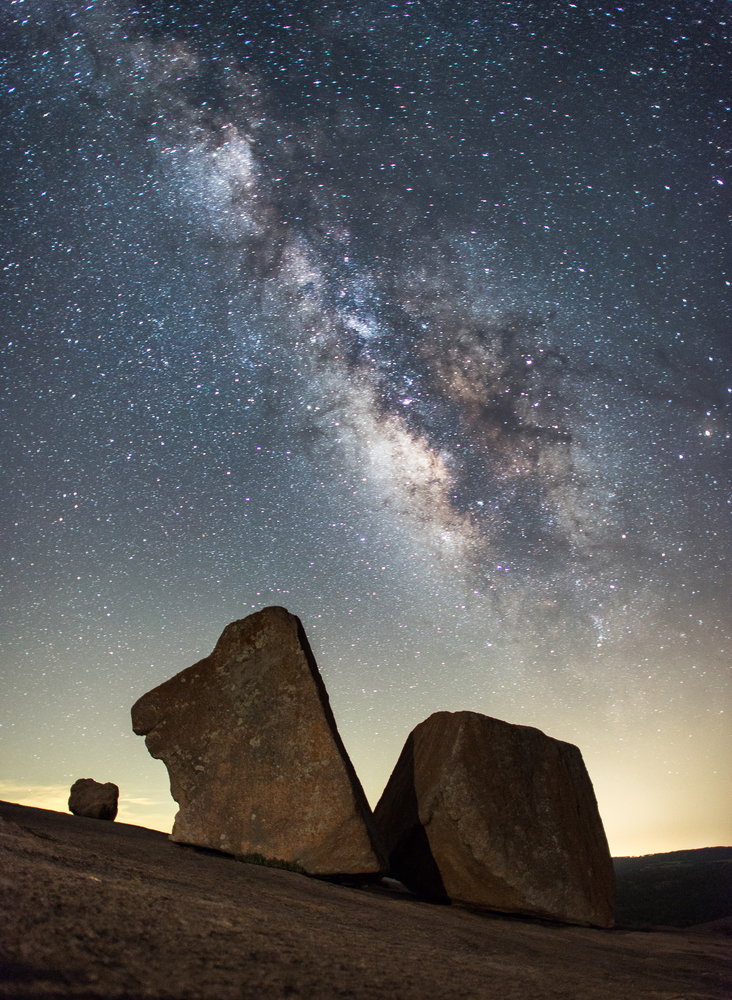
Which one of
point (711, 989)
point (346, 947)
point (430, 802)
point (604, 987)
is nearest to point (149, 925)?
point (346, 947)

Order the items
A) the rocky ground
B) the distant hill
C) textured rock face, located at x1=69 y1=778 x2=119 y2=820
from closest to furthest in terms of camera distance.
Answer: the rocky ground < textured rock face, located at x1=69 y1=778 x2=119 y2=820 < the distant hill

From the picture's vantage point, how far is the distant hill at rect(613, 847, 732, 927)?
8.20m

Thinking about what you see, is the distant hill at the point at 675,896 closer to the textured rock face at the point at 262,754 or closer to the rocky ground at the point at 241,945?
the textured rock face at the point at 262,754

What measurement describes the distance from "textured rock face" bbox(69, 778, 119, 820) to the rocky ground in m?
3.05

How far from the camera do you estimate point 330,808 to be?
4.04 meters

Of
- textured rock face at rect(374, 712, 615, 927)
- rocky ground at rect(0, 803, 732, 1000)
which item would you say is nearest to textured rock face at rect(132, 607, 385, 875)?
rocky ground at rect(0, 803, 732, 1000)

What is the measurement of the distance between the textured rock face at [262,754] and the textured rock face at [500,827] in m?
0.84

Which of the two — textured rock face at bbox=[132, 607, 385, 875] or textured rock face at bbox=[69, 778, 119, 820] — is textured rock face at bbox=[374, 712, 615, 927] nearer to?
textured rock face at bbox=[132, 607, 385, 875]

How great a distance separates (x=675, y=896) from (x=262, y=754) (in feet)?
27.6

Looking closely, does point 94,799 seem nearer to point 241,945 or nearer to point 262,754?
point 262,754

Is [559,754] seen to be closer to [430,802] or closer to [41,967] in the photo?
[430,802]

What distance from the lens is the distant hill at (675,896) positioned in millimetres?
8195

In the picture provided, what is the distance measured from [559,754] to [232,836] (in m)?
2.69

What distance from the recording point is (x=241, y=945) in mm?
1640
